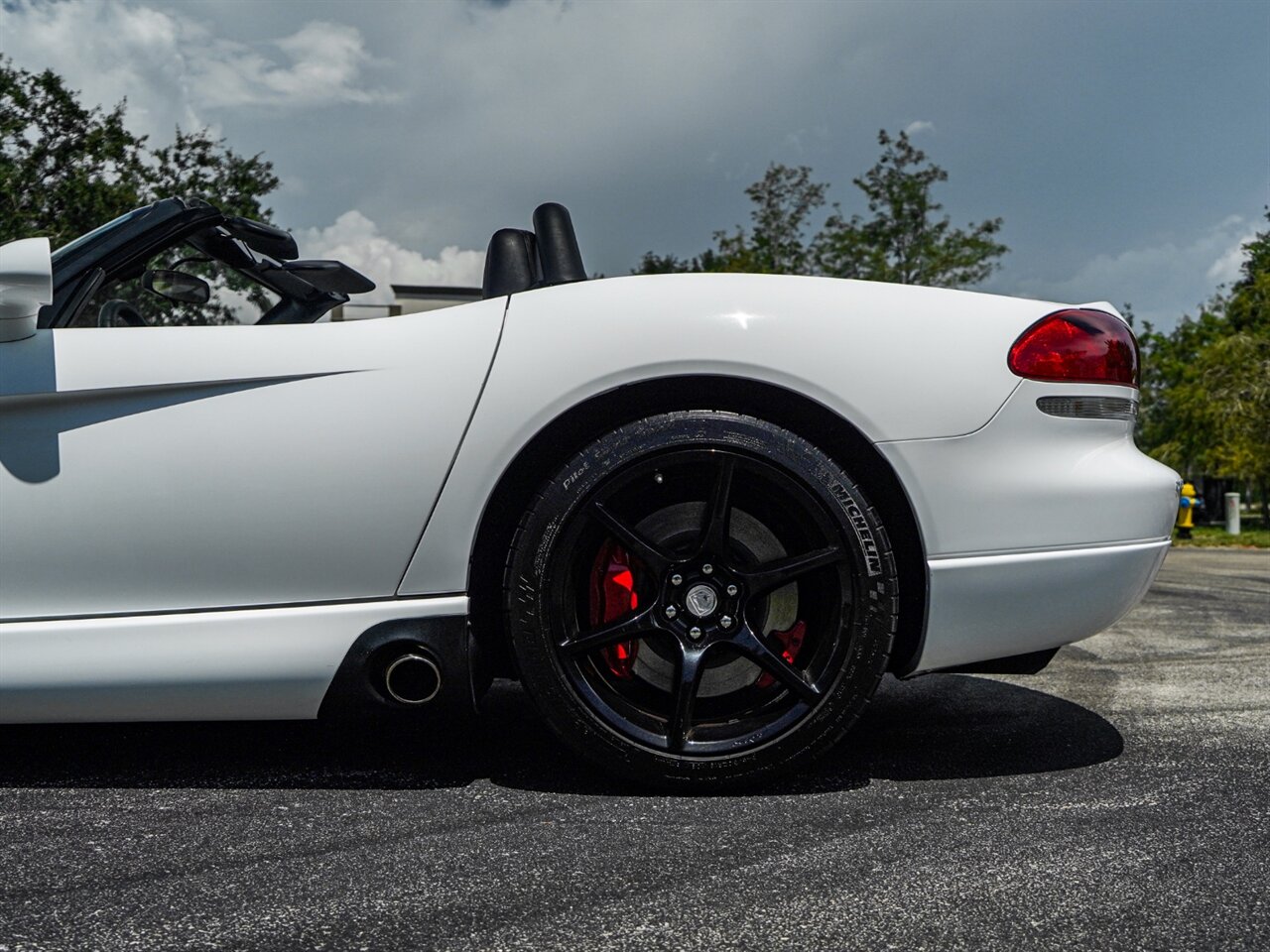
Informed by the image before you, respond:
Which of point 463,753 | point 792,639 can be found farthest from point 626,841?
point 463,753

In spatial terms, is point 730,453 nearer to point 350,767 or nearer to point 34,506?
point 350,767

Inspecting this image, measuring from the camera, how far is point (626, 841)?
1877mm

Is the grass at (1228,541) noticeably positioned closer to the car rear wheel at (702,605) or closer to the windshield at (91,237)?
the car rear wheel at (702,605)

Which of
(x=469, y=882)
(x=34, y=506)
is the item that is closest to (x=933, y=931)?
(x=469, y=882)

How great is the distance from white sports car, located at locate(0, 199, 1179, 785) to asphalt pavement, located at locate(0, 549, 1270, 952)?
0.63 ft

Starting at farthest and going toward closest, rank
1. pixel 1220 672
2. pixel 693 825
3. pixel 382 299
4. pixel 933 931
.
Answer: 1. pixel 1220 672
2. pixel 382 299
3. pixel 693 825
4. pixel 933 931

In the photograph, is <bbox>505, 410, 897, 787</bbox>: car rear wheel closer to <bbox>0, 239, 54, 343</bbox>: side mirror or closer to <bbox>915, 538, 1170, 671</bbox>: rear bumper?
<bbox>915, 538, 1170, 671</bbox>: rear bumper

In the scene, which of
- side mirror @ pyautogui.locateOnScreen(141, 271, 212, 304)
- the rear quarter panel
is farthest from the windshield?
the rear quarter panel

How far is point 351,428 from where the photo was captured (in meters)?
2.17

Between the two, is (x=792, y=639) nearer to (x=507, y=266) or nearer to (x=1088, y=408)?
(x=1088, y=408)

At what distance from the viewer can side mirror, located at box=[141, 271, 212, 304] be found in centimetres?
290

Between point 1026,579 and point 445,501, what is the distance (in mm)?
1179

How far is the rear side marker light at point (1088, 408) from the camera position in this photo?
2.21 meters

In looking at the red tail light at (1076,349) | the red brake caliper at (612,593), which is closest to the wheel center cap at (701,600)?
the red brake caliper at (612,593)
